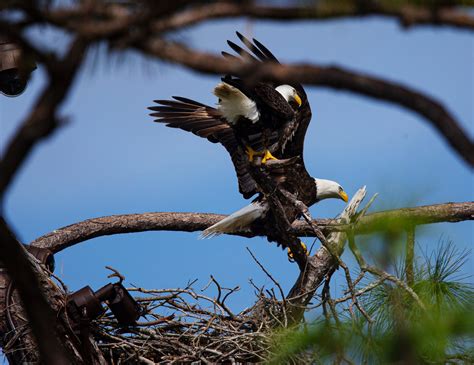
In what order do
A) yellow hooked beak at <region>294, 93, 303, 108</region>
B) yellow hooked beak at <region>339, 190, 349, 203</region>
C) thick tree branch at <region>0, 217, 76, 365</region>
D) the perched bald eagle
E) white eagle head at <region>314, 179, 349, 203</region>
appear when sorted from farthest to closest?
yellow hooked beak at <region>339, 190, 349, 203</region>, white eagle head at <region>314, 179, 349, 203</region>, yellow hooked beak at <region>294, 93, 303, 108</region>, the perched bald eagle, thick tree branch at <region>0, 217, 76, 365</region>

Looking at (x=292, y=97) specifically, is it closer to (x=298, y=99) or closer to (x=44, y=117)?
(x=298, y=99)

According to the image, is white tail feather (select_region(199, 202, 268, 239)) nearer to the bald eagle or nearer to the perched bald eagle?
the perched bald eagle

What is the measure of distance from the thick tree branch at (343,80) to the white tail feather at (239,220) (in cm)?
378

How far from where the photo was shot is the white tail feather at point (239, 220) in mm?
5980

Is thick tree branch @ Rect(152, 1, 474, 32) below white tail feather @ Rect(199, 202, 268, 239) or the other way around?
below

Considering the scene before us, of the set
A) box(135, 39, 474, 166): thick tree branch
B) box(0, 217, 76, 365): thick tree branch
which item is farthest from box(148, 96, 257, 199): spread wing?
box(135, 39, 474, 166): thick tree branch

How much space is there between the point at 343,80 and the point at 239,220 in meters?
3.89

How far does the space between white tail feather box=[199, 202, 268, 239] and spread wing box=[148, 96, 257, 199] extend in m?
0.29

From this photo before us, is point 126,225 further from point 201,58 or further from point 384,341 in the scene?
point 201,58

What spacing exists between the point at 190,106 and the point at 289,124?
107 centimetres

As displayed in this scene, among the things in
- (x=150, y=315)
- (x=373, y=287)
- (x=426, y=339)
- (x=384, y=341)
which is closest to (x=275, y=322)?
(x=150, y=315)

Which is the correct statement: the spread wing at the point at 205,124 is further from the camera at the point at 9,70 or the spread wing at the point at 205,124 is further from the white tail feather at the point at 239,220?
the camera at the point at 9,70

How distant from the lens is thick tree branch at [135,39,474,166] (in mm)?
2172

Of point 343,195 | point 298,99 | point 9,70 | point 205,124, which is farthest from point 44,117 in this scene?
point 343,195
